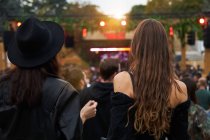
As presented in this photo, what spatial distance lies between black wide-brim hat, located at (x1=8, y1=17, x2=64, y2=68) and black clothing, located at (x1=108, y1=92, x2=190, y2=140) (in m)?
0.53

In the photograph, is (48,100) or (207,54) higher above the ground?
(48,100)

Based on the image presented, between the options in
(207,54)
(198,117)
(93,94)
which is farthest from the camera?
(207,54)

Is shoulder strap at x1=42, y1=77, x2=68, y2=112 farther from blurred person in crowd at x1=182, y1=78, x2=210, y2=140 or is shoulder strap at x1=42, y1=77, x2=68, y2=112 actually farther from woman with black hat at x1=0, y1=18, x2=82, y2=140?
blurred person in crowd at x1=182, y1=78, x2=210, y2=140

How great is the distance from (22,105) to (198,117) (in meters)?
2.53

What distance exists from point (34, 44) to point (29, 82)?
21 cm

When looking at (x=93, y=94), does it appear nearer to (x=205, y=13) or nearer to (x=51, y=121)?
(x=51, y=121)

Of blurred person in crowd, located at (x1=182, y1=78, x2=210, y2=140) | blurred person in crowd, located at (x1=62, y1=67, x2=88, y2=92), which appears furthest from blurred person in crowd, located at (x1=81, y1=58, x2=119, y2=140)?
blurred person in crowd, located at (x1=182, y1=78, x2=210, y2=140)

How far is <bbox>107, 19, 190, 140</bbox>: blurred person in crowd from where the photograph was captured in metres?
3.38

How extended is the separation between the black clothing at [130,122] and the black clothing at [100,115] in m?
2.06

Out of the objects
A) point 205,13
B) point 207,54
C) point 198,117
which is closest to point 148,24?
point 198,117

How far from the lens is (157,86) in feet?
11.2

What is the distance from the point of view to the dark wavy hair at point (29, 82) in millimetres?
3020

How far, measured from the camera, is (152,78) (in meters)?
3.41

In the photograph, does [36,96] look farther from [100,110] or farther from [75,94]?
[100,110]
